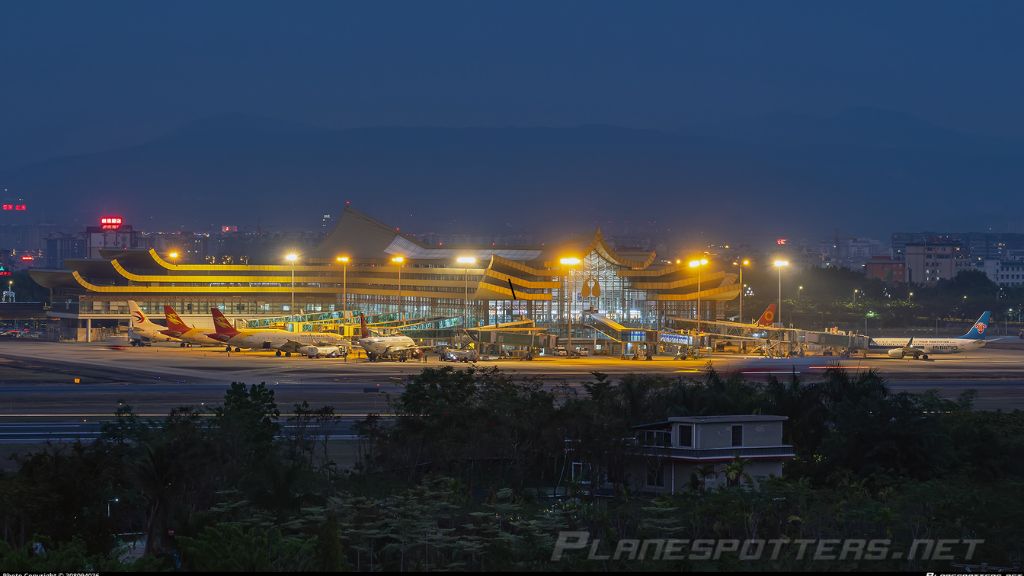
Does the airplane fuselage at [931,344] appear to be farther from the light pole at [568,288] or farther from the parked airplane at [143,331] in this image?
the parked airplane at [143,331]

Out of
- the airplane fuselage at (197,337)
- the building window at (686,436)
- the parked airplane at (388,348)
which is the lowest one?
the building window at (686,436)

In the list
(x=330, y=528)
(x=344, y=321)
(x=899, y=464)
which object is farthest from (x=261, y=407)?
(x=344, y=321)

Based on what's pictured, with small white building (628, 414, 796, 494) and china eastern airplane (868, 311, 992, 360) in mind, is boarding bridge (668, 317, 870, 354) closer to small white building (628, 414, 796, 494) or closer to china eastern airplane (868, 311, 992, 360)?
china eastern airplane (868, 311, 992, 360)

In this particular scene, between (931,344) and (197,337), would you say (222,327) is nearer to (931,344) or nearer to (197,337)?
(197,337)

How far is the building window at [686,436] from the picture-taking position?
136 ft

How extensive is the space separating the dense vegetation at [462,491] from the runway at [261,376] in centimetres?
1140

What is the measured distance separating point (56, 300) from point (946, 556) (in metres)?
111

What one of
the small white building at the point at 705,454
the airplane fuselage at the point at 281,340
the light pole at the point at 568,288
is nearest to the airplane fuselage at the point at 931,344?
the light pole at the point at 568,288

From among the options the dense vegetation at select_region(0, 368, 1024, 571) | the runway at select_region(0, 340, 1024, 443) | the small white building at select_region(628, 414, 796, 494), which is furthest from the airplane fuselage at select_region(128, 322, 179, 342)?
the small white building at select_region(628, 414, 796, 494)

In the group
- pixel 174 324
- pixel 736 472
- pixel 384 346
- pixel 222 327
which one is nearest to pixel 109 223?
pixel 174 324

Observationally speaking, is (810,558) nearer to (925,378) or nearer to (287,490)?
(287,490)

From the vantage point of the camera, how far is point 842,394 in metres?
52.8

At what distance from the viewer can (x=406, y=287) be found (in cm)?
12500

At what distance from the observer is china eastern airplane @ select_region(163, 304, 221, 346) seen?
106500 mm
